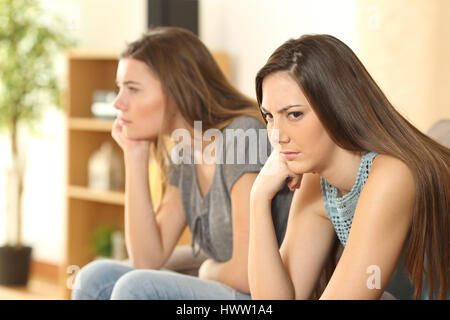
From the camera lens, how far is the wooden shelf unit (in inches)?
99.4

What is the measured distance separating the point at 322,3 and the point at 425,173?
393 millimetres

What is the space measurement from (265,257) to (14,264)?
82.5 inches

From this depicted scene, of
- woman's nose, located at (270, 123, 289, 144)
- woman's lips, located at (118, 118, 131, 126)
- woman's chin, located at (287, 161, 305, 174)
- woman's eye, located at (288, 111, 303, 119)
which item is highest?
woman's eye, located at (288, 111, 303, 119)

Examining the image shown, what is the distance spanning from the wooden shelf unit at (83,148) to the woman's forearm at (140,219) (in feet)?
3.79

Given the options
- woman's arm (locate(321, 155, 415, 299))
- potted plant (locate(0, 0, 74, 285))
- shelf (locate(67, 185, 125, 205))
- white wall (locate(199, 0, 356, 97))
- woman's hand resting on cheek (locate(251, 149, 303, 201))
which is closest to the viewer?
woman's arm (locate(321, 155, 415, 299))

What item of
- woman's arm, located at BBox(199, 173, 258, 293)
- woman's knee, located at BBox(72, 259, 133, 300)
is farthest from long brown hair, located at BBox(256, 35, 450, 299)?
woman's knee, located at BBox(72, 259, 133, 300)

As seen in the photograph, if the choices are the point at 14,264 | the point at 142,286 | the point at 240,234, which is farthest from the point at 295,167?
the point at 14,264

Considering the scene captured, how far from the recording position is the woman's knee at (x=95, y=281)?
122 centimetres

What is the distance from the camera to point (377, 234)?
2.64 ft

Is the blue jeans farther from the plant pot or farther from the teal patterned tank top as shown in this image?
the plant pot

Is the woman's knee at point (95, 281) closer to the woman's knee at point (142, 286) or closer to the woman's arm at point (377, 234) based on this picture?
the woman's knee at point (142, 286)

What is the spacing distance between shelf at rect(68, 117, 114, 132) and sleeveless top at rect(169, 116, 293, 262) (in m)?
1.12

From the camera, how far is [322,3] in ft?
3.57
